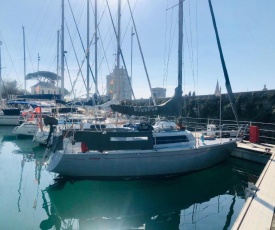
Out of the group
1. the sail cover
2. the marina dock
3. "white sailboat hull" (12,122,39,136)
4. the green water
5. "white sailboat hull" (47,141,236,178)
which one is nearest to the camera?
the marina dock

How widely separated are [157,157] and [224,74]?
5.26 m

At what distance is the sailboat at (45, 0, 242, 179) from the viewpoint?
10586 mm

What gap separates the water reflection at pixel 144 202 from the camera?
800cm

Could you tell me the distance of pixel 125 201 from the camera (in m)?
9.52

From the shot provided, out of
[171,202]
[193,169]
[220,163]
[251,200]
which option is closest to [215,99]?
[220,163]

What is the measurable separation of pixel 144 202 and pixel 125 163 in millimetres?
1953

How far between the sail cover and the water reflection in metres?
3.13

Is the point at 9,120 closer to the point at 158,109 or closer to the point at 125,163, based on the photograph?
the point at 125,163

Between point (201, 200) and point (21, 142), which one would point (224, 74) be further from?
point (21, 142)

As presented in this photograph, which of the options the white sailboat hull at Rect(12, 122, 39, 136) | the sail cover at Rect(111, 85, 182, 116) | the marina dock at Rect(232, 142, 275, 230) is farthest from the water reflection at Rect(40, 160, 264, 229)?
the white sailboat hull at Rect(12, 122, 39, 136)

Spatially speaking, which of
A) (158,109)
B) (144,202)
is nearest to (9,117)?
(158,109)

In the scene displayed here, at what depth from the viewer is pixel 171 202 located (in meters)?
9.40

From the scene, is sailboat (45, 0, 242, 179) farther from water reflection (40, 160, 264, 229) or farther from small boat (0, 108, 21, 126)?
small boat (0, 108, 21, 126)

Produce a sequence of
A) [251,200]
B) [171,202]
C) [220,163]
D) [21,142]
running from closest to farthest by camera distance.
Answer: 1. [251,200]
2. [171,202]
3. [220,163]
4. [21,142]
